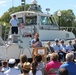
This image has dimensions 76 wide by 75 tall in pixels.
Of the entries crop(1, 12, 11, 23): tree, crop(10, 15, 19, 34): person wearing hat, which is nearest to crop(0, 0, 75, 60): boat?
crop(10, 15, 19, 34): person wearing hat

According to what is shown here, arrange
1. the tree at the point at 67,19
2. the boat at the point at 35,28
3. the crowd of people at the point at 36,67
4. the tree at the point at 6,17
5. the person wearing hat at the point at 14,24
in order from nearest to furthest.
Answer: the crowd of people at the point at 36,67 → the boat at the point at 35,28 → the person wearing hat at the point at 14,24 → the tree at the point at 67,19 → the tree at the point at 6,17

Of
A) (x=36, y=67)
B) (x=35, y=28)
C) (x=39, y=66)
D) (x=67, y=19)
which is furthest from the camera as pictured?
(x=67, y=19)

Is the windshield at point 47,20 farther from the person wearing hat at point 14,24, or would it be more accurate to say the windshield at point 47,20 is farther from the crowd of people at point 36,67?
the crowd of people at point 36,67

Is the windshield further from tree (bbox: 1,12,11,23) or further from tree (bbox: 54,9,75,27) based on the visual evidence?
tree (bbox: 1,12,11,23)

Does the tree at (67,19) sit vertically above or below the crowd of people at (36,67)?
below

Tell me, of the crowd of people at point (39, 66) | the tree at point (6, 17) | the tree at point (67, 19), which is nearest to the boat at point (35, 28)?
the crowd of people at point (39, 66)

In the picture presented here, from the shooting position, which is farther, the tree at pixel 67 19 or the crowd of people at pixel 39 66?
the tree at pixel 67 19

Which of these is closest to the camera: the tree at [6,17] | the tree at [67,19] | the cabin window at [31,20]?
the cabin window at [31,20]

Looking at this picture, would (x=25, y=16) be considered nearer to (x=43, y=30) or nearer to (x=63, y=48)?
(x=43, y=30)

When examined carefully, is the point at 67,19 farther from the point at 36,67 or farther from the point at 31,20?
the point at 36,67

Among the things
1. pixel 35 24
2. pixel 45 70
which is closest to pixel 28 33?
pixel 35 24

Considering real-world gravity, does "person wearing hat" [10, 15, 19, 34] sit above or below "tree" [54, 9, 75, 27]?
above

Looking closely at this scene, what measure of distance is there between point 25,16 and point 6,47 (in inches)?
192

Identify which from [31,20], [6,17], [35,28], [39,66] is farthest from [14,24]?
[6,17]
